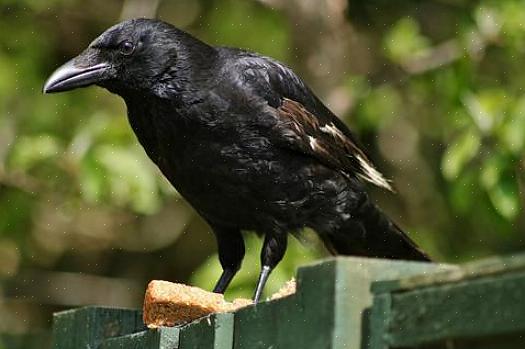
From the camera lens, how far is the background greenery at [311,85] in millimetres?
5594

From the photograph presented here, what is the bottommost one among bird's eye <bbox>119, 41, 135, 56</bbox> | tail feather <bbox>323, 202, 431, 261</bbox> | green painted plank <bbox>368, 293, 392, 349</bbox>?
tail feather <bbox>323, 202, 431, 261</bbox>

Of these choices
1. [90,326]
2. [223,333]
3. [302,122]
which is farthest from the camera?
[302,122]

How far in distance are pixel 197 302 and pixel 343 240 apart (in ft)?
5.17

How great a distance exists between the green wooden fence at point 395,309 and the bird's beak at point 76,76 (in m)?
1.75

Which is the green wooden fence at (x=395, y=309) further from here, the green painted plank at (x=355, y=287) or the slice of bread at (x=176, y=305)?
the slice of bread at (x=176, y=305)

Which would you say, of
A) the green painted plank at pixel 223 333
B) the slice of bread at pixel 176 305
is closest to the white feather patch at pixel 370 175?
the slice of bread at pixel 176 305

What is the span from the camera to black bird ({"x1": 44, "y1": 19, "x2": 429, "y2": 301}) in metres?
4.07

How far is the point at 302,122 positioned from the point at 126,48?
0.71 metres

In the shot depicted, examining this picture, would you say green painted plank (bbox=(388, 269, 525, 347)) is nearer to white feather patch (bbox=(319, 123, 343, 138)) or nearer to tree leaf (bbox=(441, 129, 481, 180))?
white feather patch (bbox=(319, 123, 343, 138))

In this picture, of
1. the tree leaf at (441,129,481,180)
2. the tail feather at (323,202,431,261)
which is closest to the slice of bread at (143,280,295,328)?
the tail feather at (323,202,431,261)

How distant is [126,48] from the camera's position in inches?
165

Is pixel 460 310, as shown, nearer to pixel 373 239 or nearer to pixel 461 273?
pixel 461 273

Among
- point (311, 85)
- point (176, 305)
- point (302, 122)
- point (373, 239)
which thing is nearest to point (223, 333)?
point (176, 305)

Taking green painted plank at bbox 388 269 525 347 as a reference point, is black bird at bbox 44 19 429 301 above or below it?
below
